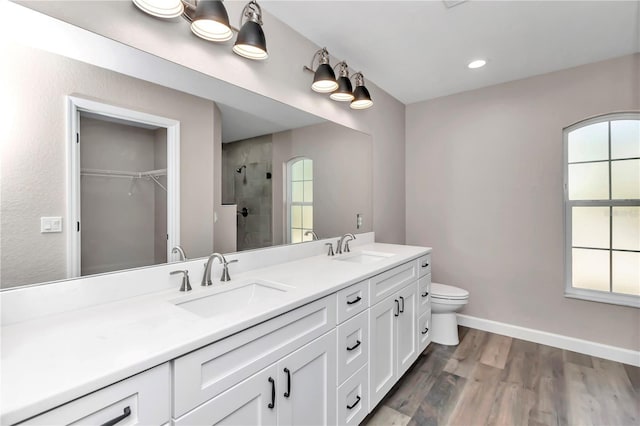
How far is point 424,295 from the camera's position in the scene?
90.0 inches

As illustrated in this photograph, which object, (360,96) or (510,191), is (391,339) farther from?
(510,191)

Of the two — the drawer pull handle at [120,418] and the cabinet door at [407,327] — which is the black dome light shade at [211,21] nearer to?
the drawer pull handle at [120,418]

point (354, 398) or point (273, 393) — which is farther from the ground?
point (273, 393)

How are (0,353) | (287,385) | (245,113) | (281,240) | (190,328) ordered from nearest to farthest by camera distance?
(0,353) < (190,328) < (287,385) < (245,113) < (281,240)

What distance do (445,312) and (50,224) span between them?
2.71m

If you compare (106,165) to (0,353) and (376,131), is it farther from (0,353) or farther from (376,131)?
(376,131)

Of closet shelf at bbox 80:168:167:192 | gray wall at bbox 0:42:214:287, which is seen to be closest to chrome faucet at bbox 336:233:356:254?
closet shelf at bbox 80:168:167:192

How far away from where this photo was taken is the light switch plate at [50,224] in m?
0.97

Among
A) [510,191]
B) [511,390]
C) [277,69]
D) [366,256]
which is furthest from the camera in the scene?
[510,191]

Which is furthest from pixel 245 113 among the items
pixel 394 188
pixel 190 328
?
pixel 394 188

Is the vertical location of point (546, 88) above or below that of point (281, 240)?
above

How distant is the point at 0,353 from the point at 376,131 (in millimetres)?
2778

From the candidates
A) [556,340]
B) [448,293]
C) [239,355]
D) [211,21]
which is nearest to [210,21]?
[211,21]

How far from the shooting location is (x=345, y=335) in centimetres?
139
